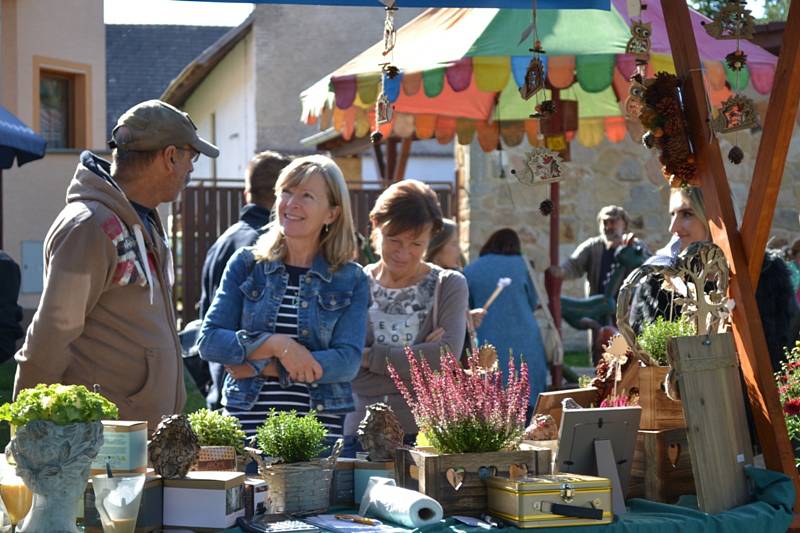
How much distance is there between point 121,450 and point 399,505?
57cm

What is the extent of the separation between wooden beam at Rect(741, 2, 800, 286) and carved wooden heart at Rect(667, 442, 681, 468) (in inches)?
19.5

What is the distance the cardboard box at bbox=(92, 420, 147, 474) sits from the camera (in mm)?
2475

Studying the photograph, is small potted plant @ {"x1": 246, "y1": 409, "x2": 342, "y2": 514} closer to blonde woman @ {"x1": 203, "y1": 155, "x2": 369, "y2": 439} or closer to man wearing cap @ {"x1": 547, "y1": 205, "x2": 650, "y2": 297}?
blonde woman @ {"x1": 203, "y1": 155, "x2": 369, "y2": 439}

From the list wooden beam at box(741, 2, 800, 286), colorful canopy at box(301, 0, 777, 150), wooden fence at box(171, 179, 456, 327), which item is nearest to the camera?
wooden beam at box(741, 2, 800, 286)

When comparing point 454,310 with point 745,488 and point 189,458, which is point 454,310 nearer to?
point 745,488

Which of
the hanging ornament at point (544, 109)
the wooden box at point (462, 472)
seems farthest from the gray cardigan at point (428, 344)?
the wooden box at point (462, 472)

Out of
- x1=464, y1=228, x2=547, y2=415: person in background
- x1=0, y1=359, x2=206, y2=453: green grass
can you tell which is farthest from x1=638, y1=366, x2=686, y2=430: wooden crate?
x1=0, y1=359, x2=206, y2=453: green grass

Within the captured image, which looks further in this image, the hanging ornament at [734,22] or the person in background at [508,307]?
the person in background at [508,307]

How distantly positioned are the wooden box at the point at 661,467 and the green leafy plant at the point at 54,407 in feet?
4.46

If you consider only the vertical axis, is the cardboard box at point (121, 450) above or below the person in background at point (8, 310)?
below

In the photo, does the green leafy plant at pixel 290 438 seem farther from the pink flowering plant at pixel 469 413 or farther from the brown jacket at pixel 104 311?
the brown jacket at pixel 104 311

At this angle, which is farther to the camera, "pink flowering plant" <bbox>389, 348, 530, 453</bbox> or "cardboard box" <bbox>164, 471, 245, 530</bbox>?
"pink flowering plant" <bbox>389, 348, 530, 453</bbox>

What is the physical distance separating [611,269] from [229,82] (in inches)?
665

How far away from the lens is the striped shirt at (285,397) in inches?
142
